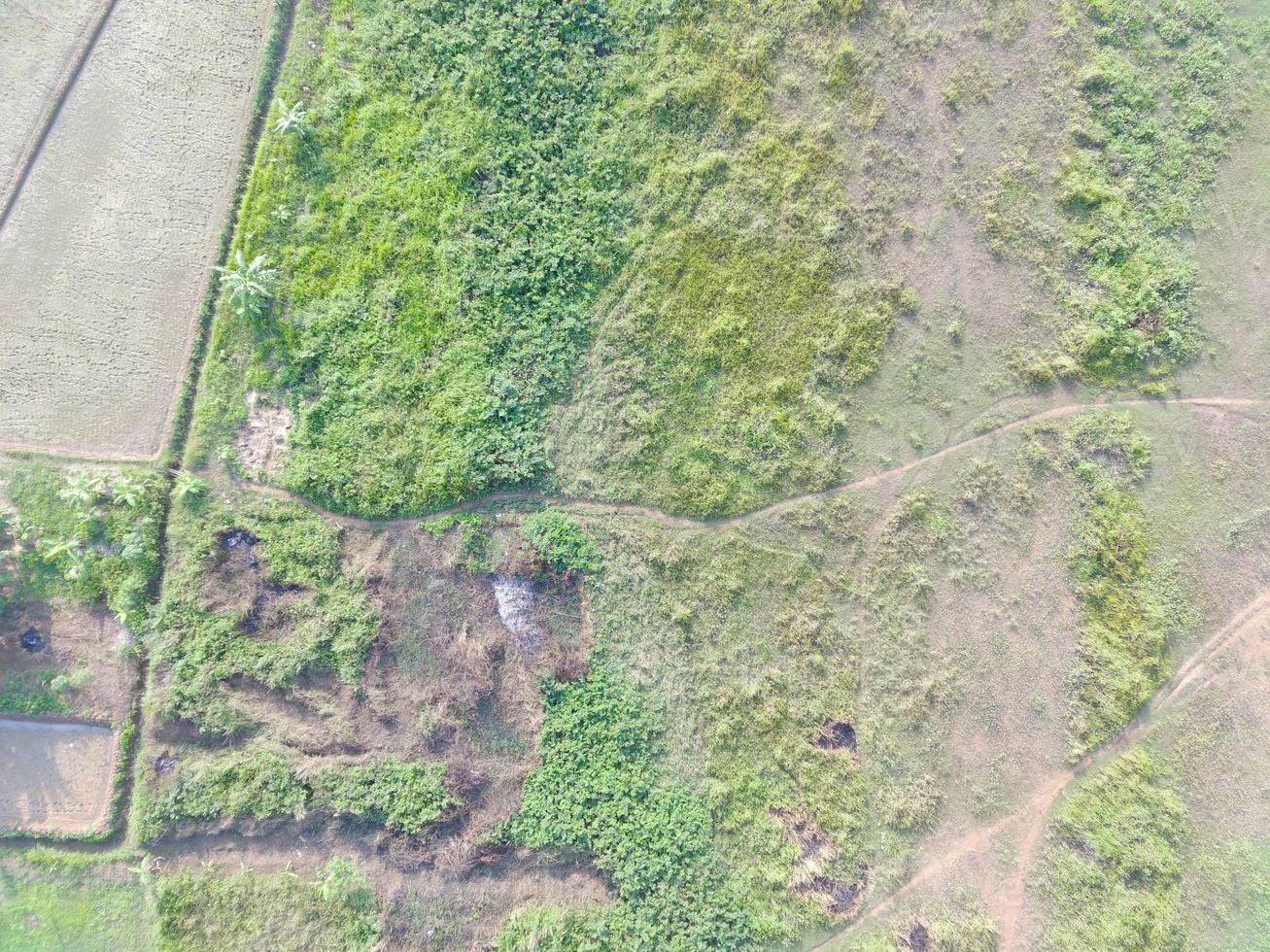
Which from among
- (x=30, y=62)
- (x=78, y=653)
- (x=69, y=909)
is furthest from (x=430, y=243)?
(x=69, y=909)

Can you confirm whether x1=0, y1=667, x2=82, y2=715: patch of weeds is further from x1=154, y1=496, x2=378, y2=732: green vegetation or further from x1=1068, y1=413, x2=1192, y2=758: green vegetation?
x1=1068, y1=413, x2=1192, y2=758: green vegetation

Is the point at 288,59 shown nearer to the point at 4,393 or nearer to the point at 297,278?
the point at 297,278

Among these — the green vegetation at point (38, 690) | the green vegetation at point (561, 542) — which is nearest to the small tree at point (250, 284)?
the green vegetation at point (561, 542)

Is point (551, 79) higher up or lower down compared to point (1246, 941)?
higher up

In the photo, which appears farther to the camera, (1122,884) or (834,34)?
(834,34)

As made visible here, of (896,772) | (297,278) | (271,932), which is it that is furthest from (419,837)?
(297,278)

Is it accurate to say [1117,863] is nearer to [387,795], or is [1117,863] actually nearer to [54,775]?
[387,795]
